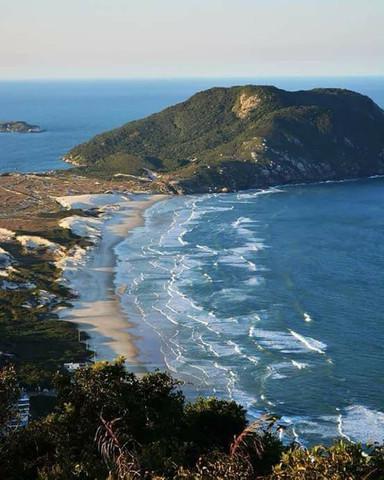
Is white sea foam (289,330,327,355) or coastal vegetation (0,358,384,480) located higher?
coastal vegetation (0,358,384,480)

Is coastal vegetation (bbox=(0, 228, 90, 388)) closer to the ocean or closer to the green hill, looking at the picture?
the ocean

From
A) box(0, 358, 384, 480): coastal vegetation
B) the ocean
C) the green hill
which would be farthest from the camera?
the green hill

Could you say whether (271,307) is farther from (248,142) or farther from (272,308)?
(248,142)

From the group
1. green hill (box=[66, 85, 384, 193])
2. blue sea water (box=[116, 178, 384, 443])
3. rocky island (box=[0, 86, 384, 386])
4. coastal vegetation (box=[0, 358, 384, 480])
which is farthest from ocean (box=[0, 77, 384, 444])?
green hill (box=[66, 85, 384, 193])

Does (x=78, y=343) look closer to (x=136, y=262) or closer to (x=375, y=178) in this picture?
(x=136, y=262)

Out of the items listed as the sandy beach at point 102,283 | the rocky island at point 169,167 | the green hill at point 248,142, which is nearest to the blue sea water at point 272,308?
the sandy beach at point 102,283

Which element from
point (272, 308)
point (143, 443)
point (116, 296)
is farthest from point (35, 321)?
point (143, 443)
